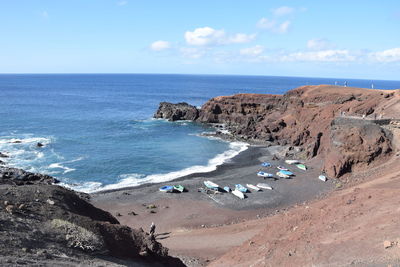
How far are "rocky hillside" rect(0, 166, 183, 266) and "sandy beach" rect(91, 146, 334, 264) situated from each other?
820 cm

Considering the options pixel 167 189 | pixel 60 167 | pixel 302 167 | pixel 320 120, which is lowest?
pixel 167 189

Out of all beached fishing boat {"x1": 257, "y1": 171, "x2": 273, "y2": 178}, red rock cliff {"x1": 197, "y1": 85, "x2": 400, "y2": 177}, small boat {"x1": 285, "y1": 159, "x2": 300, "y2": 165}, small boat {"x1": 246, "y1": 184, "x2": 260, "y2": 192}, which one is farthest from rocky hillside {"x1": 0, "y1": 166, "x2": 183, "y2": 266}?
small boat {"x1": 285, "y1": 159, "x2": 300, "y2": 165}

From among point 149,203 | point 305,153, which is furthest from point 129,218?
point 305,153

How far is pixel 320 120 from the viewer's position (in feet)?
208

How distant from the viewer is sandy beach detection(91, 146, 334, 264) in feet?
90.9

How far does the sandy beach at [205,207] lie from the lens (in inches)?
1091

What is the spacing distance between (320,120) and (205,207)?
36.0m

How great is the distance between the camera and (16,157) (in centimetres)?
5412

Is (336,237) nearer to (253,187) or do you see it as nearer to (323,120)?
(253,187)

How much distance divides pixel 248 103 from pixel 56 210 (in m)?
80.3

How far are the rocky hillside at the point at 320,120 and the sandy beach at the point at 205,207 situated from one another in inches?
221

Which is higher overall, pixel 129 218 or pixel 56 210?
pixel 56 210

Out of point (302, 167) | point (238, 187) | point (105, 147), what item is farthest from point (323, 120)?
point (105, 147)

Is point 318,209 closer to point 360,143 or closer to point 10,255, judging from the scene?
point 10,255
